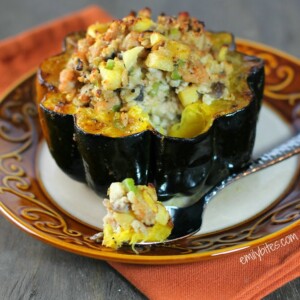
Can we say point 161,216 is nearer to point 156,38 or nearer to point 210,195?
point 210,195

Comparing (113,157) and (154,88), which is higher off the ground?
(154,88)

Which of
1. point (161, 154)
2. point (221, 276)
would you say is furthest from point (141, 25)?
point (221, 276)

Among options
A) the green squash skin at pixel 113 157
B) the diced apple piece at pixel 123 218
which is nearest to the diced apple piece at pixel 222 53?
the green squash skin at pixel 113 157

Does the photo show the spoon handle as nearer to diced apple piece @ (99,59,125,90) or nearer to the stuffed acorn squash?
the stuffed acorn squash

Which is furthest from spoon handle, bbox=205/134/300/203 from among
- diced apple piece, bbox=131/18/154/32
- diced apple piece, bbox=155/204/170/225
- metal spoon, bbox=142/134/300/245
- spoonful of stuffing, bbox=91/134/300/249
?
diced apple piece, bbox=131/18/154/32

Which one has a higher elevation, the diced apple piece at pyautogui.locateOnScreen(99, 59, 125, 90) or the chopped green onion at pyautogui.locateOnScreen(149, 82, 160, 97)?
the diced apple piece at pyautogui.locateOnScreen(99, 59, 125, 90)

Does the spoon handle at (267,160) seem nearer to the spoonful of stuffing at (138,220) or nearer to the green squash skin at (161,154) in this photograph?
the green squash skin at (161,154)
